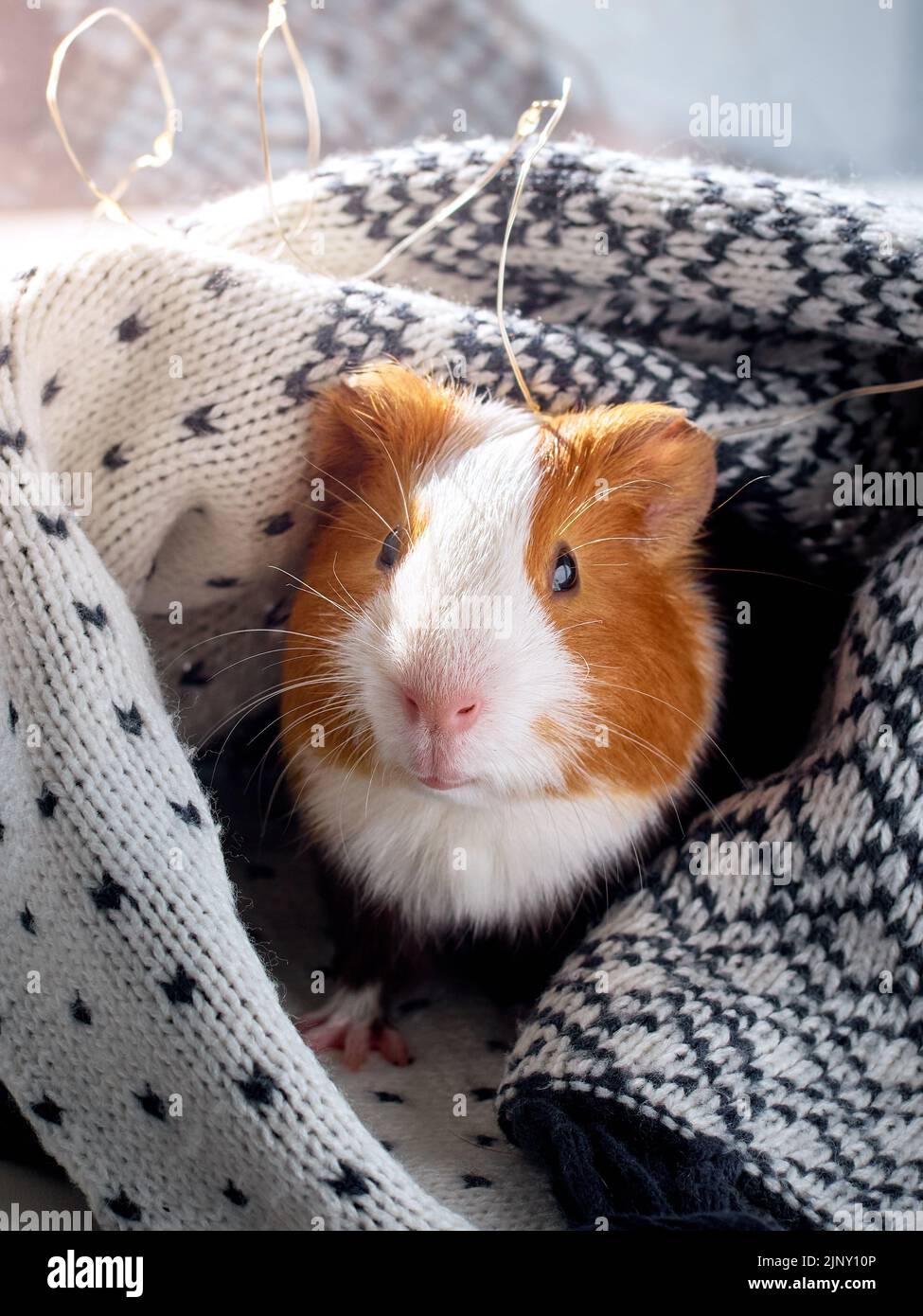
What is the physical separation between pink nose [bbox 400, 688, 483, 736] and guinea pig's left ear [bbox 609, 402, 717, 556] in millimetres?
210

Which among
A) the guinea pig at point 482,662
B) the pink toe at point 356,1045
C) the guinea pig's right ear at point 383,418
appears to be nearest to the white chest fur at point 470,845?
the guinea pig at point 482,662

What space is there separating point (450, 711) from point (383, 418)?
0.25 m

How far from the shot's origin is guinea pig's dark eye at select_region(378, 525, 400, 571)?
822 mm

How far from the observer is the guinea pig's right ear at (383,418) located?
0.86 m

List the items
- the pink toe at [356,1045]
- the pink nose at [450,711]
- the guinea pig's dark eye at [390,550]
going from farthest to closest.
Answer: the pink toe at [356,1045]
the guinea pig's dark eye at [390,550]
the pink nose at [450,711]

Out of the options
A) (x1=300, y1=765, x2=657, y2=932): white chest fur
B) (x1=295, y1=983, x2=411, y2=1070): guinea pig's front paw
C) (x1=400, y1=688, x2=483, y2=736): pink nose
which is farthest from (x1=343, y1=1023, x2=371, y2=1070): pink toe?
(x1=400, y1=688, x2=483, y2=736): pink nose

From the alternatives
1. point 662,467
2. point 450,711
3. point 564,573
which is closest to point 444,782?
point 450,711

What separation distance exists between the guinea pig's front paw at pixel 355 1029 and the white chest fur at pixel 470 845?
88mm

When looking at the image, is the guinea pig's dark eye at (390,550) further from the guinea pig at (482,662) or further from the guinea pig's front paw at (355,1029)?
the guinea pig's front paw at (355,1029)

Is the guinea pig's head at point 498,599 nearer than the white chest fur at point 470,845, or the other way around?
the guinea pig's head at point 498,599

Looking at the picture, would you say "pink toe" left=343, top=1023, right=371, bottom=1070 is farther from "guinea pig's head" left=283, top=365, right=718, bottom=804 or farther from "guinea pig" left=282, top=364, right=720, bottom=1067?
"guinea pig's head" left=283, top=365, right=718, bottom=804

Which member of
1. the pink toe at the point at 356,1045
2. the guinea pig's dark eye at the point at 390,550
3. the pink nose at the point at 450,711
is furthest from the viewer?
the pink toe at the point at 356,1045
